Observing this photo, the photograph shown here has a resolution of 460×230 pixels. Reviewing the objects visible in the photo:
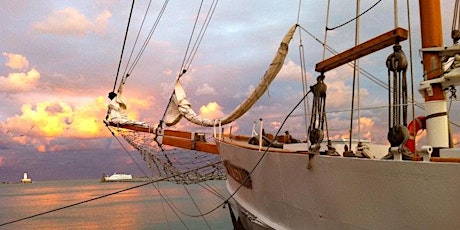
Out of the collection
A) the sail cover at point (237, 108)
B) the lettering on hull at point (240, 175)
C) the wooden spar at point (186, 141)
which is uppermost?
the sail cover at point (237, 108)

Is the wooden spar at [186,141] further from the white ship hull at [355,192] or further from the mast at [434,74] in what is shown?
the mast at [434,74]

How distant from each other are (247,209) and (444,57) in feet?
15.5

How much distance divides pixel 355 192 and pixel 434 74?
2.89 meters

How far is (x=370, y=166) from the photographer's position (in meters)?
5.09

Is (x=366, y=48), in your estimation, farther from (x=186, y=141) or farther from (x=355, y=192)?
(x=186, y=141)

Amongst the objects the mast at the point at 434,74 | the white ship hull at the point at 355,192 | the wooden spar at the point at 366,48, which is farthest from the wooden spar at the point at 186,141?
the mast at the point at 434,74

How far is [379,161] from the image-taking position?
16.3 feet

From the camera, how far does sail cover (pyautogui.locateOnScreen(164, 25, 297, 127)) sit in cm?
957

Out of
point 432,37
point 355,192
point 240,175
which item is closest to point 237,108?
point 240,175

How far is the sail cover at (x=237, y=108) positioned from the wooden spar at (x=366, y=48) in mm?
2400

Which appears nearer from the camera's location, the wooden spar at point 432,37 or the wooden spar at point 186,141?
the wooden spar at point 432,37

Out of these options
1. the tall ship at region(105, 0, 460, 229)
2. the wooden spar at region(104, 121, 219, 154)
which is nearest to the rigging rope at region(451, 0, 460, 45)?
the tall ship at region(105, 0, 460, 229)

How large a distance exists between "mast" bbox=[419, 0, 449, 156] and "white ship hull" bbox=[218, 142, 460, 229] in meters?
2.01

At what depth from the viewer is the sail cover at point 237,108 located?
9570mm
